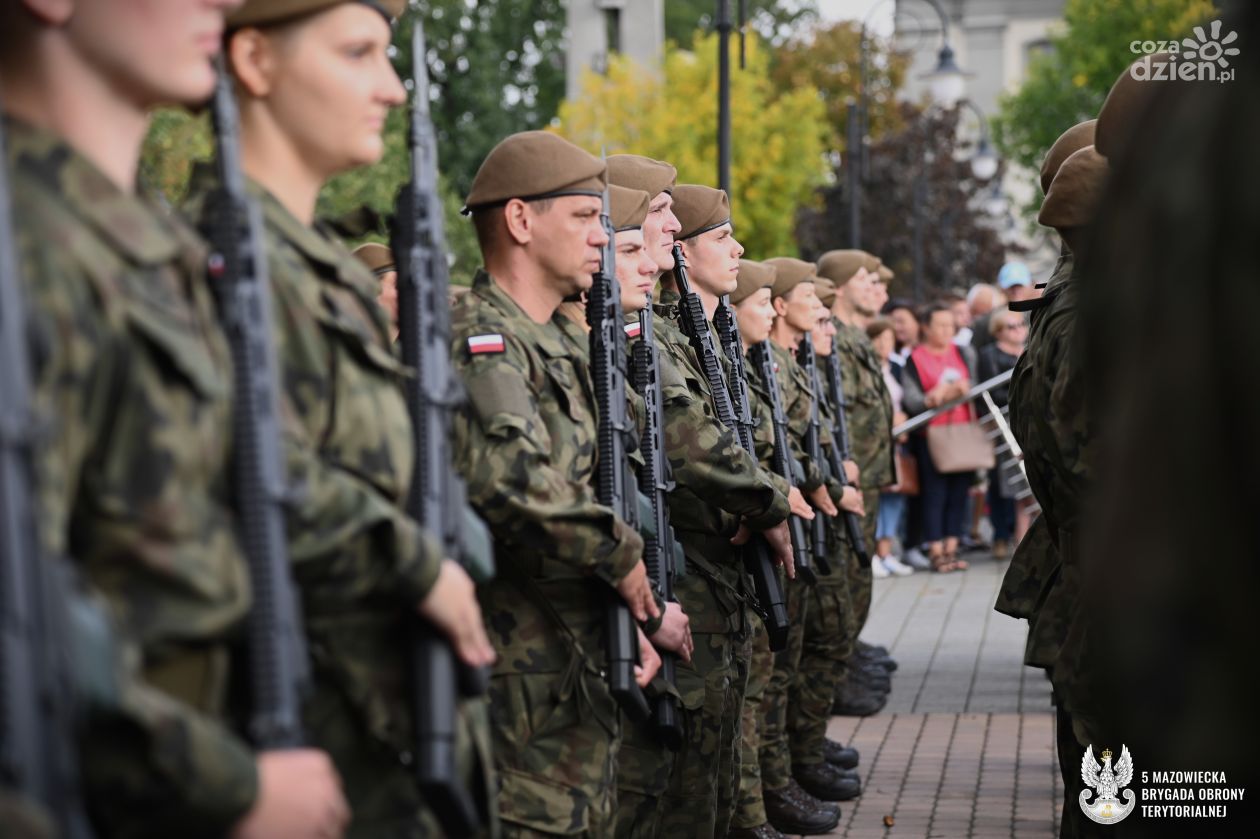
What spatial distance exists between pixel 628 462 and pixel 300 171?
5.67ft

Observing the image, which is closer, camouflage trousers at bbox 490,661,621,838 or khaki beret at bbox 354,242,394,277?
camouflage trousers at bbox 490,661,621,838

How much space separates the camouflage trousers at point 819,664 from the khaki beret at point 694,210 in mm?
2045

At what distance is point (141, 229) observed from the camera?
254 centimetres

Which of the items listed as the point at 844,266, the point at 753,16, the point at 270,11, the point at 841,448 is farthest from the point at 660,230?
the point at 753,16

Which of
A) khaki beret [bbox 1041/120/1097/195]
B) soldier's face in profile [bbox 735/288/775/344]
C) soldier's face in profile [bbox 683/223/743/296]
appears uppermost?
khaki beret [bbox 1041/120/1097/195]

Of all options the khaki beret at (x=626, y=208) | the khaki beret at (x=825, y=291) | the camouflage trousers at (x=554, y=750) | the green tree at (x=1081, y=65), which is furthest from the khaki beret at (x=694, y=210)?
the green tree at (x=1081, y=65)

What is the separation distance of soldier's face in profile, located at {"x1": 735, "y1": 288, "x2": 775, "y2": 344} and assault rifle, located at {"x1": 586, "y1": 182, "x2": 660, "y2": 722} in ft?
10.3

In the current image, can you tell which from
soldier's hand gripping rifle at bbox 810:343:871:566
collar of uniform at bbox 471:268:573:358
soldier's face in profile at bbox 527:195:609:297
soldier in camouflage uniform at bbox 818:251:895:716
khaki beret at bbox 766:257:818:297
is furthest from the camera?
soldier in camouflage uniform at bbox 818:251:895:716

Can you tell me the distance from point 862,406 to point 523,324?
6.91 m

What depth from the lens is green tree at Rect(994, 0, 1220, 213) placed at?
36.7 m

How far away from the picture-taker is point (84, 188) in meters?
2.50

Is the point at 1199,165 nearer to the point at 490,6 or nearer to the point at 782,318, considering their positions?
the point at 782,318

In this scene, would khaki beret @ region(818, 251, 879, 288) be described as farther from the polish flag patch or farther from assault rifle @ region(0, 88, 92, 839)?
assault rifle @ region(0, 88, 92, 839)

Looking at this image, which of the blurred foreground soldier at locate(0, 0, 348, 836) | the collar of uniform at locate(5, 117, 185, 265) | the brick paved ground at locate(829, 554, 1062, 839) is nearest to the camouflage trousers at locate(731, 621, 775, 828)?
the brick paved ground at locate(829, 554, 1062, 839)
